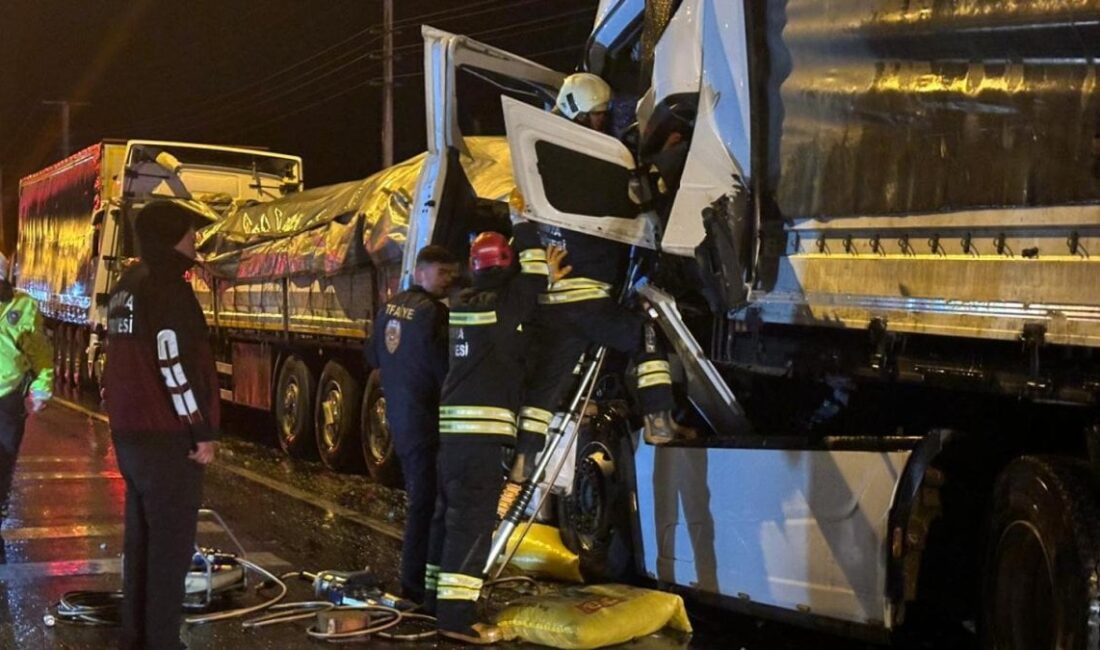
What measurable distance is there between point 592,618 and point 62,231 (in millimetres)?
17263

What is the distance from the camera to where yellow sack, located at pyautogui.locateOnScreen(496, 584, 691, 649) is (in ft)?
16.7

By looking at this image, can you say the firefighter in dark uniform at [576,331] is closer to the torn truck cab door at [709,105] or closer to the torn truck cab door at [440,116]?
the torn truck cab door at [709,105]

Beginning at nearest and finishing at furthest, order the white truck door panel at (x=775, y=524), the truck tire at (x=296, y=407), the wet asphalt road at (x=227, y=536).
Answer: the white truck door panel at (x=775, y=524), the wet asphalt road at (x=227, y=536), the truck tire at (x=296, y=407)

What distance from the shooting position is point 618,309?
5645 mm

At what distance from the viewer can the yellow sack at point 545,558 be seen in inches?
249

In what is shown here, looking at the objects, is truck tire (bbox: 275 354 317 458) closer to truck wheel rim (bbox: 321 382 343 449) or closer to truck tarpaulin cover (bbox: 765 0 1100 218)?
truck wheel rim (bbox: 321 382 343 449)

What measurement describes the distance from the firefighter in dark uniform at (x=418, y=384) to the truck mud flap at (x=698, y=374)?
3.45 feet

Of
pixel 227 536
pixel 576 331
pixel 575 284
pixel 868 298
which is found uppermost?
pixel 575 284

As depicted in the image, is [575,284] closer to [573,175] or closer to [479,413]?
[573,175]

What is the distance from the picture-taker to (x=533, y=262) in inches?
213

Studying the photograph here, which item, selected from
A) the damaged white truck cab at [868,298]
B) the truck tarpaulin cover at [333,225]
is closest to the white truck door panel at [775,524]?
the damaged white truck cab at [868,298]

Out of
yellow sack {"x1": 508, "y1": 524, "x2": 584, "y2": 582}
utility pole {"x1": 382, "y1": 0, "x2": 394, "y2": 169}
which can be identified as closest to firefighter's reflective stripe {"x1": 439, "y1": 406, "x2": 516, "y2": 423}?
yellow sack {"x1": 508, "y1": 524, "x2": 584, "y2": 582}

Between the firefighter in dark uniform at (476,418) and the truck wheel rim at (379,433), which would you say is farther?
the truck wheel rim at (379,433)

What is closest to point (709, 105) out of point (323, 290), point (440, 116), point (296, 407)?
point (440, 116)
